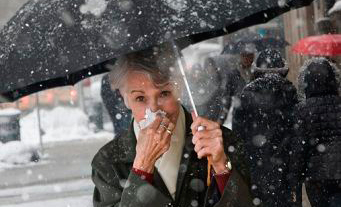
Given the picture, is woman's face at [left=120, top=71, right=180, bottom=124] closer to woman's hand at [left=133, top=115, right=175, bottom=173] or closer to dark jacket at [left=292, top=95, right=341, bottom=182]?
woman's hand at [left=133, top=115, right=175, bottom=173]

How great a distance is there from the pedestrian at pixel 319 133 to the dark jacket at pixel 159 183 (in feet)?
8.00

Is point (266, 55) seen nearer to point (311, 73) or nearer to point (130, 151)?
point (311, 73)

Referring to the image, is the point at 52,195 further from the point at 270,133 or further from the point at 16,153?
the point at 270,133

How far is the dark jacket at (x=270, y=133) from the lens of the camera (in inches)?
216

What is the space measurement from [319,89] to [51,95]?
35.2 metres

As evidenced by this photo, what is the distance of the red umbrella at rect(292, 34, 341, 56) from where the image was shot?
6.71m

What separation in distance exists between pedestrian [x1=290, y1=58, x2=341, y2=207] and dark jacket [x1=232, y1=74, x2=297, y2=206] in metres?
0.09

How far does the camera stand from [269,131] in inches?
217

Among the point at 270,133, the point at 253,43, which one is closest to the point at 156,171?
the point at 270,133

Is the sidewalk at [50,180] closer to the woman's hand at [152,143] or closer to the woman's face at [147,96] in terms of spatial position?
the woman's face at [147,96]

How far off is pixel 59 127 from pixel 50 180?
1451 cm

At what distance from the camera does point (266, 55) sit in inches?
229

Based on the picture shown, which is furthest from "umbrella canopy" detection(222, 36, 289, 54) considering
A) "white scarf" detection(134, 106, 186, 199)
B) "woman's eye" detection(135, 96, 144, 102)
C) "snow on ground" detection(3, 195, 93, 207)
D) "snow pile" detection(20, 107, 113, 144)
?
"snow pile" detection(20, 107, 113, 144)

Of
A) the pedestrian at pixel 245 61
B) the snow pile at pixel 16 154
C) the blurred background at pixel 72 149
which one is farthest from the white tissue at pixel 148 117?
the snow pile at pixel 16 154
